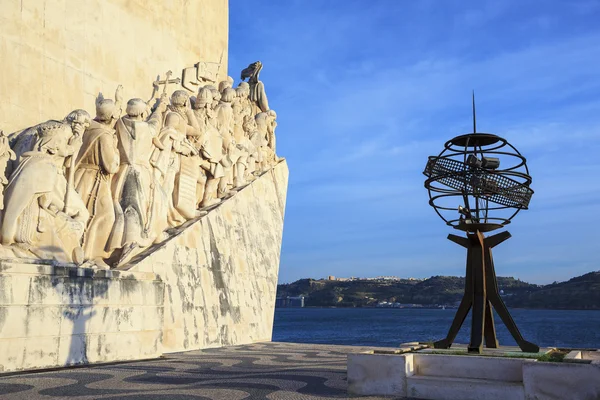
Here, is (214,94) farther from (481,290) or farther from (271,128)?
(481,290)

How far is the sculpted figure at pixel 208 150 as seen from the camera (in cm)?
981

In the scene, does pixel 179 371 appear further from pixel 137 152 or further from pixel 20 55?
pixel 20 55

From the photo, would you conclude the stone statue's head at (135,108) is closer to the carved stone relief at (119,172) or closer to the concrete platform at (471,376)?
the carved stone relief at (119,172)

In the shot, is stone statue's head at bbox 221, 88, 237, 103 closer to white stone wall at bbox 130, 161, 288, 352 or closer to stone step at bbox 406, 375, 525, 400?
white stone wall at bbox 130, 161, 288, 352

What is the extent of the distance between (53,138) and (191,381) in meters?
2.95

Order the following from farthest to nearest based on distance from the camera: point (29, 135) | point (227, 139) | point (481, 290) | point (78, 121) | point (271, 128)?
point (271, 128)
point (227, 139)
point (78, 121)
point (29, 135)
point (481, 290)

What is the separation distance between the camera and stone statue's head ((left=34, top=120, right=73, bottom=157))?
20.6ft

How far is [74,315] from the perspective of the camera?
19.3 feet

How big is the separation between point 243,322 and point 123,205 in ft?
10.9

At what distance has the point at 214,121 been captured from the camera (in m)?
10.3

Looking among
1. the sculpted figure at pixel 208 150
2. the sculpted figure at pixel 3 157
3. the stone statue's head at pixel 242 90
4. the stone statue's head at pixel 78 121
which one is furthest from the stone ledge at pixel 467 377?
the stone statue's head at pixel 242 90

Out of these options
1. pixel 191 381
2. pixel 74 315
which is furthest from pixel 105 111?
pixel 191 381

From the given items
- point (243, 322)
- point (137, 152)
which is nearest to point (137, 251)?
point (137, 152)

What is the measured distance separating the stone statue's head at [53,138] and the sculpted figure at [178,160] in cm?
185
